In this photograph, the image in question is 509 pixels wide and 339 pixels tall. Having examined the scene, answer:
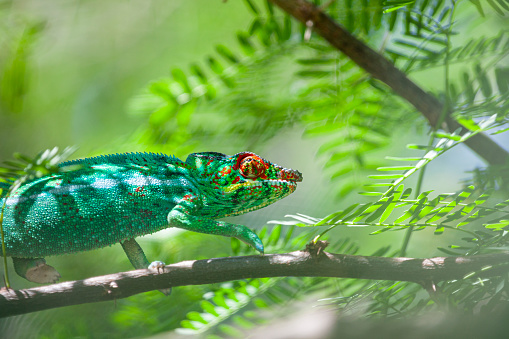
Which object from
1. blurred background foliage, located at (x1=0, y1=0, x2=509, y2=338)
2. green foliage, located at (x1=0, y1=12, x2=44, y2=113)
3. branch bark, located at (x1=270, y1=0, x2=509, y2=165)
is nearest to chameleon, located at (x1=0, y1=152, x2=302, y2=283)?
blurred background foliage, located at (x1=0, y1=0, x2=509, y2=338)

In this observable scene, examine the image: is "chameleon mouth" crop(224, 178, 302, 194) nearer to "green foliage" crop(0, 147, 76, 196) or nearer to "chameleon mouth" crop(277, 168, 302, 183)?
"chameleon mouth" crop(277, 168, 302, 183)

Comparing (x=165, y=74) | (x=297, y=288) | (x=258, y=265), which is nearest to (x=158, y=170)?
(x=258, y=265)

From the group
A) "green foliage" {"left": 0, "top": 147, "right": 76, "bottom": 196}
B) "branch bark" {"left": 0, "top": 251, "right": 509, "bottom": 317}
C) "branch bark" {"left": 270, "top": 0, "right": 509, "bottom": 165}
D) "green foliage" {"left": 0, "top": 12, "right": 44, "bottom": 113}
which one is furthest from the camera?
"green foliage" {"left": 0, "top": 12, "right": 44, "bottom": 113}

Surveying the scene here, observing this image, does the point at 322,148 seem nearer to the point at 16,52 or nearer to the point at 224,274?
the point at 224,274

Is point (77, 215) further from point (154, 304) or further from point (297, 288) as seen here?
point (297, 288)

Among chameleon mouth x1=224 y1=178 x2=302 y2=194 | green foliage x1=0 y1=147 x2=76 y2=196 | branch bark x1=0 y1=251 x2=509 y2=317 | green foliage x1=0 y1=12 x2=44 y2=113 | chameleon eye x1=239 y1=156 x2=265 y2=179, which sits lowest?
branch bark x1=0 y1=251 x2=509 y2=317

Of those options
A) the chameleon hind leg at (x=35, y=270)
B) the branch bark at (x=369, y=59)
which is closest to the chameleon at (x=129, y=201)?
the chameleon hind leg at (x=35, y=270)

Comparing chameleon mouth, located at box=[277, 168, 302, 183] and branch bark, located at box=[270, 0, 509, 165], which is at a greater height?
branch bark, located at box=[270, 0, 509, 165]
